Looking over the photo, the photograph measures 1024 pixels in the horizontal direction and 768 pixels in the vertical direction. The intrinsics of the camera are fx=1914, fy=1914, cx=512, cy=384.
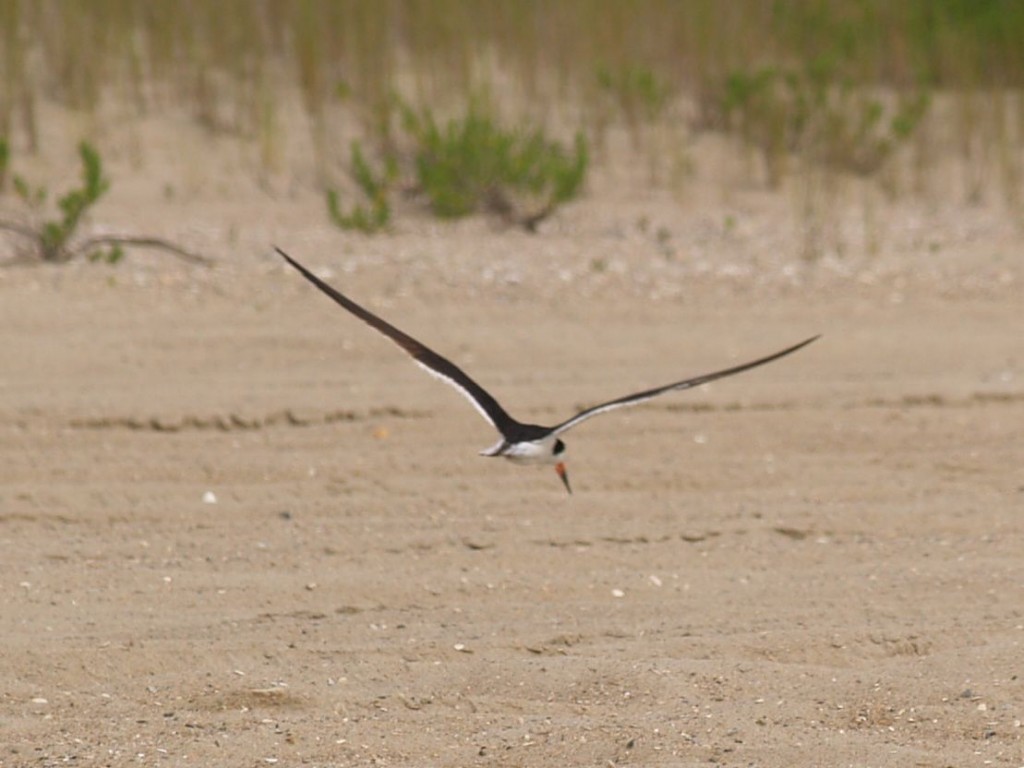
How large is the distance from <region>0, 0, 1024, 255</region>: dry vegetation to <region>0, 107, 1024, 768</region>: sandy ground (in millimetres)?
1967

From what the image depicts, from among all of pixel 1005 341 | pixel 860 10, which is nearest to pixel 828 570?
pixel 1005 341

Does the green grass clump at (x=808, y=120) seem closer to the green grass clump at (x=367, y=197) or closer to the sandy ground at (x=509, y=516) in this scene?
the sandy ground at (x=509, y=516)

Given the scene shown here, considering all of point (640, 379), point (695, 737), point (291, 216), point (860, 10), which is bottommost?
point (695, 737)

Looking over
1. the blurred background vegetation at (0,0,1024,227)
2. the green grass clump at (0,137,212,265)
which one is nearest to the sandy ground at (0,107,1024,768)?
the green grass clump at (0,137,212,265)

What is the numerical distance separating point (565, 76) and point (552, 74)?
0.22m

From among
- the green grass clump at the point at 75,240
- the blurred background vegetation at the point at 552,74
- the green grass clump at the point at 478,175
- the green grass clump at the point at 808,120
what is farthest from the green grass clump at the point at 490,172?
the green grass clump at the point at 808,120

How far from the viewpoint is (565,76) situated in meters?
12.2

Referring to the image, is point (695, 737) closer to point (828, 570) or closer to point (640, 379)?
point (828, 570)

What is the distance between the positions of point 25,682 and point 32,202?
549 centimetres

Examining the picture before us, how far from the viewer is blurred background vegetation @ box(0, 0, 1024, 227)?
1147 cm

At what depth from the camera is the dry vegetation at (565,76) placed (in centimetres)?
1144

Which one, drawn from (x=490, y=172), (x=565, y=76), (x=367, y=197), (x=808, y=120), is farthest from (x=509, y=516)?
(x=565, y=76)

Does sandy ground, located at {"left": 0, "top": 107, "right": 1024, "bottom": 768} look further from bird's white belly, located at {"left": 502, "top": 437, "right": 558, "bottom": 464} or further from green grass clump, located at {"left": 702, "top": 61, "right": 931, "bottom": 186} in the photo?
green grass clump, located at {"left": 702, "top": 61, "right": 931, "bottom": 186}

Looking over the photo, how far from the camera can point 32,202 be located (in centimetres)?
973
